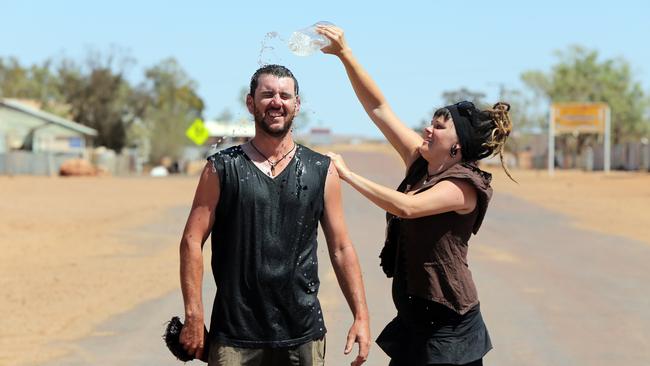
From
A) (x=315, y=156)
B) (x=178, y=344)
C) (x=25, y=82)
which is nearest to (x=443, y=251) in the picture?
(x=315, y=156)

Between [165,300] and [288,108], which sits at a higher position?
[288,108]

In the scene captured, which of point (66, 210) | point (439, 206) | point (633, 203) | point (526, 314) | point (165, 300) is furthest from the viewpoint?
point (633, 203)

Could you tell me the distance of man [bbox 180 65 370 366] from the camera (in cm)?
419

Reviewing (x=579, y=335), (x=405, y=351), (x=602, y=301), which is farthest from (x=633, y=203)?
(x=405, y=351)

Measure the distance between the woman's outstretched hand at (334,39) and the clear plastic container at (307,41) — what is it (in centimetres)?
2

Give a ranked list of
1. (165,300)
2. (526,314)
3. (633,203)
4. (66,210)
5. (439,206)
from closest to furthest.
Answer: (439,206), (526,314), (165,300), (66,210), (633,203)

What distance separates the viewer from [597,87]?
286 feet

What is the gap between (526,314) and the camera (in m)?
10.6

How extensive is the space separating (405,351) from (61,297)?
7.96 meters

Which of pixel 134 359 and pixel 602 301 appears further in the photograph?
pixel 602 301

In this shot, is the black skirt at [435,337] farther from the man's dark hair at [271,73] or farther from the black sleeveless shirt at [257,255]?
the man's dark hair at [271,73]

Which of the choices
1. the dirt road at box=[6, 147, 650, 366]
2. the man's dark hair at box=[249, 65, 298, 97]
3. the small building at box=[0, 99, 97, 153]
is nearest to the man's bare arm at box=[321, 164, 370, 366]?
the man's dark hair at box=[249, 65, 298, 97]

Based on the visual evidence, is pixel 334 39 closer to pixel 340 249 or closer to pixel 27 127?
pixel 340 249

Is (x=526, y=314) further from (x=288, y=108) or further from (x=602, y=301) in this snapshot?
(x=288, y=108)
